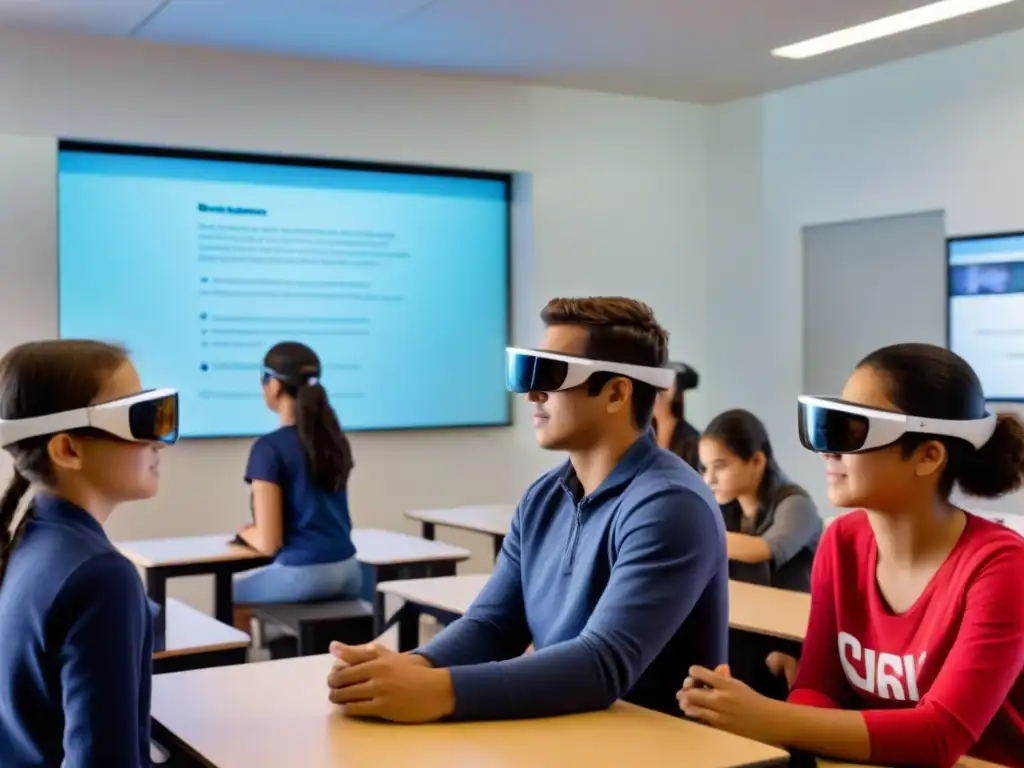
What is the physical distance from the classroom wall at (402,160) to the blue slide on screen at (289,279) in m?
0.13

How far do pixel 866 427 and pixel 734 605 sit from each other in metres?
1.14

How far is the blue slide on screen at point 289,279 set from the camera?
5.51 meters

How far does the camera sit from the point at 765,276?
672 cm

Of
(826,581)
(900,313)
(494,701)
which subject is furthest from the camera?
(900,313)

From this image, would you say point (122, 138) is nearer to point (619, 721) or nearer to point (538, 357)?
point (538, 357)

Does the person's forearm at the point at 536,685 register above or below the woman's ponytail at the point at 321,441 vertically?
below

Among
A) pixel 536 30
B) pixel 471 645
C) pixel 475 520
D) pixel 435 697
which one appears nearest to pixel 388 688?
pixel 435 697

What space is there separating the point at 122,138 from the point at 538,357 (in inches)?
154

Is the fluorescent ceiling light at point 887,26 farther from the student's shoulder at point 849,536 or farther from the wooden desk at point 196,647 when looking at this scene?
the wooden desk at point 196,647

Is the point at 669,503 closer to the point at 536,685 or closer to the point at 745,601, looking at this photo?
the point at 536,685

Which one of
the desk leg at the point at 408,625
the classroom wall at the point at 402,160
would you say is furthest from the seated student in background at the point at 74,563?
the classroom wall at the point at 402,160

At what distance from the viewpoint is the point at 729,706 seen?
1.78 m

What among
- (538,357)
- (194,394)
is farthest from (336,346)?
(538,357)

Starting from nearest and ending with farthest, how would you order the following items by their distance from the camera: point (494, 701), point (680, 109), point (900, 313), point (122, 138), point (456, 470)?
point (494, 701)
point (122, 138)
point (900, 313)
point (456, 470)
point (680, 109)
